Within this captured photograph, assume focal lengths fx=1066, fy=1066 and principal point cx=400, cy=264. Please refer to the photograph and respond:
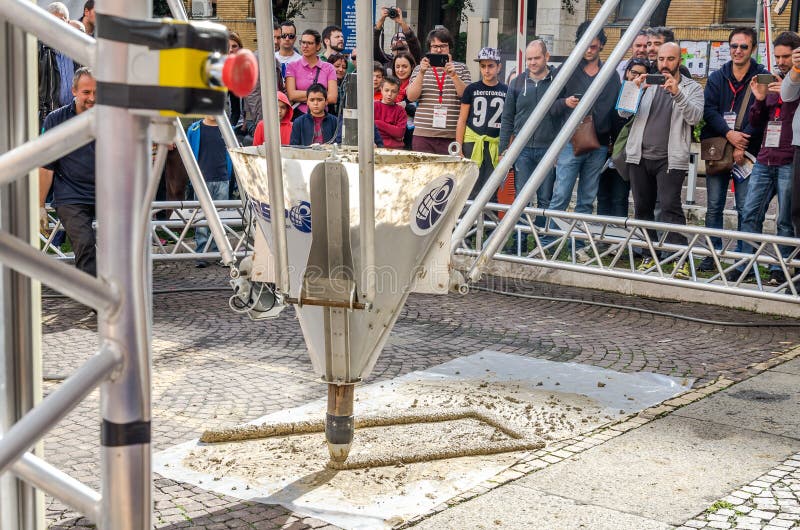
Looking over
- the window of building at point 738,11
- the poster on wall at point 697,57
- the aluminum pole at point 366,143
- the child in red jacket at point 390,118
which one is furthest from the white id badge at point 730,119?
the window of building at point 738,11

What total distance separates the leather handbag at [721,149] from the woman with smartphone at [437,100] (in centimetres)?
251

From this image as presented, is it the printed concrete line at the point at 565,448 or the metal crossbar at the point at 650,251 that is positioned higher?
the metal crossbar at the point at 650,251

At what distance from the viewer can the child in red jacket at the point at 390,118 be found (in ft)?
34.7

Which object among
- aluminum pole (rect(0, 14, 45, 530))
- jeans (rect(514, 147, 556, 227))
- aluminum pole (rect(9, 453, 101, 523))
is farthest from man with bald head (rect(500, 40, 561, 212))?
aluminum pole (rect(9, 453, 101, 523))

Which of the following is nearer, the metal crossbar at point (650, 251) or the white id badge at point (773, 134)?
the metal crossbar at point (650, 251)

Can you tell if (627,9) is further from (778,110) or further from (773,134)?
(773,134)

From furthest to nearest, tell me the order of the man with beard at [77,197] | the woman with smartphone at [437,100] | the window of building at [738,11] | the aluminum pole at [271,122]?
the window of building at [738,11], the woman with smartphone at [437,100], the man with beard at [77,197], the aluminum pole at [271,122]

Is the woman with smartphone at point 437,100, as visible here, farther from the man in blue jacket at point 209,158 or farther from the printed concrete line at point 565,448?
the printed concrete line at point 565,448

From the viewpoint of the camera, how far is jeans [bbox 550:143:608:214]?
10.1 meters

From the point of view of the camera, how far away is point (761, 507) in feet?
15.0

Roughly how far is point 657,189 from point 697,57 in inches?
517

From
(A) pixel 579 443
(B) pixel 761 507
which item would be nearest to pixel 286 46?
(A) pixel 579 443

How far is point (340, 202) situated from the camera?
14.0ft

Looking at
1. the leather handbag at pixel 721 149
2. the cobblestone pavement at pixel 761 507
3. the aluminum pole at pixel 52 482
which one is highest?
the leather handbag at pixel 721 149
